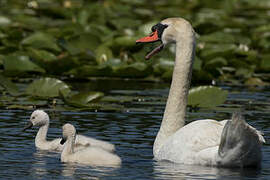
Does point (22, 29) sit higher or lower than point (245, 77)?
higher

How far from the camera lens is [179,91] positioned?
402 inches

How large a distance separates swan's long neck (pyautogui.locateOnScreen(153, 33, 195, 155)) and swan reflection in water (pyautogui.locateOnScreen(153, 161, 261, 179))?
→ 0.96 m

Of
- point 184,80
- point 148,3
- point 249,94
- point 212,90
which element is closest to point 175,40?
point 184,80

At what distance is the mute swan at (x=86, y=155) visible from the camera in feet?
29.6

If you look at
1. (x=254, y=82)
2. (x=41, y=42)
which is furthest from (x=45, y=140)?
(x=41, y=42)

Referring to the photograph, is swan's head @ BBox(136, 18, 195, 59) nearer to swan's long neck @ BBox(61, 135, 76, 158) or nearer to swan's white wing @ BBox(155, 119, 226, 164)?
swan's white wing @ BBox(155, 119, 226, 164)

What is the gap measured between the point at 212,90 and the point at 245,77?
3.91m

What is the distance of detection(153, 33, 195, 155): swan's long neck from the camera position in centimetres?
1012

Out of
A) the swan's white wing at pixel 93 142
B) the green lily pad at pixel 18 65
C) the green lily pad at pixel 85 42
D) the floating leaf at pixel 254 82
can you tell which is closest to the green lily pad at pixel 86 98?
the green lily pad at pixel 18 65

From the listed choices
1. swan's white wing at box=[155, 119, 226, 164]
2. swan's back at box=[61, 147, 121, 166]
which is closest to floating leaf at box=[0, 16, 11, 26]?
swan's back at box=[61, 147, 121, 166]

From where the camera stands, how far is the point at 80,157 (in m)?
9.33

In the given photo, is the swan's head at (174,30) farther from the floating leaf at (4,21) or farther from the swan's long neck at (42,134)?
the floating leaf at (4,21)

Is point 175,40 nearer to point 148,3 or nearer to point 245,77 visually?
point 245,77

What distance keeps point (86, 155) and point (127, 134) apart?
1956mm
